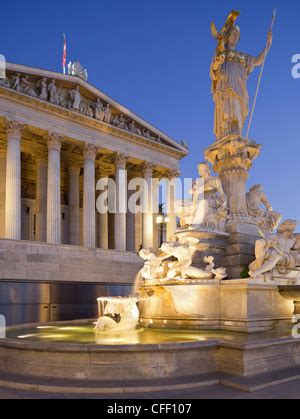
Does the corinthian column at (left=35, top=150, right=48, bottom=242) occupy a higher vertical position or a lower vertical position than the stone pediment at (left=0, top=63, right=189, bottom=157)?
lower

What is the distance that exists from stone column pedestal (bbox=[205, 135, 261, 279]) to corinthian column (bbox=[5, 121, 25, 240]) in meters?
21.3

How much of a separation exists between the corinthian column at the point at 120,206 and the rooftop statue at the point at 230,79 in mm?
25609

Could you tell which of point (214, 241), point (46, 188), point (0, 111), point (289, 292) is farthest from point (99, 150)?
point (289, 292)

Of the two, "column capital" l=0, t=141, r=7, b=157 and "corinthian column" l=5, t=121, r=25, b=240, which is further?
"column capital" l=0, t=141, r=7, b=157

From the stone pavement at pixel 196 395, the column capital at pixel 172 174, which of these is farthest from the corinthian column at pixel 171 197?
the stone pavement at pixel 196 395

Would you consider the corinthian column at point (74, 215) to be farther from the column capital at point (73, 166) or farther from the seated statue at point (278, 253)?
the seated statue at point (278, 253)

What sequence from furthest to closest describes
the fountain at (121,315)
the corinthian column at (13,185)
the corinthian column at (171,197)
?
the corinthian column at (171,197) < the corinthian column at (13,185) < the fountain at (121,315)

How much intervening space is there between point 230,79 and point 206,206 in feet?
15.0

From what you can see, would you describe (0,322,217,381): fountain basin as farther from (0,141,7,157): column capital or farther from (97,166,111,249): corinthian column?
(97,166,111,249): corinthian column

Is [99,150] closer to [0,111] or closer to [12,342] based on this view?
[0,111]

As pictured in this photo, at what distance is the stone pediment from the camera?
115 feet

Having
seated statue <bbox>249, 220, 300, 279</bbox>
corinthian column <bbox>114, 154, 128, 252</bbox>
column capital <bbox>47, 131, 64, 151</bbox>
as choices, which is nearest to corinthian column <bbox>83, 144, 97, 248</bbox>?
corinthian column <bbox>114, 154, 128, 252</bbox>

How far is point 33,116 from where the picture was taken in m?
35.4

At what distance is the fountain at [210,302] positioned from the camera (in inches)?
304
